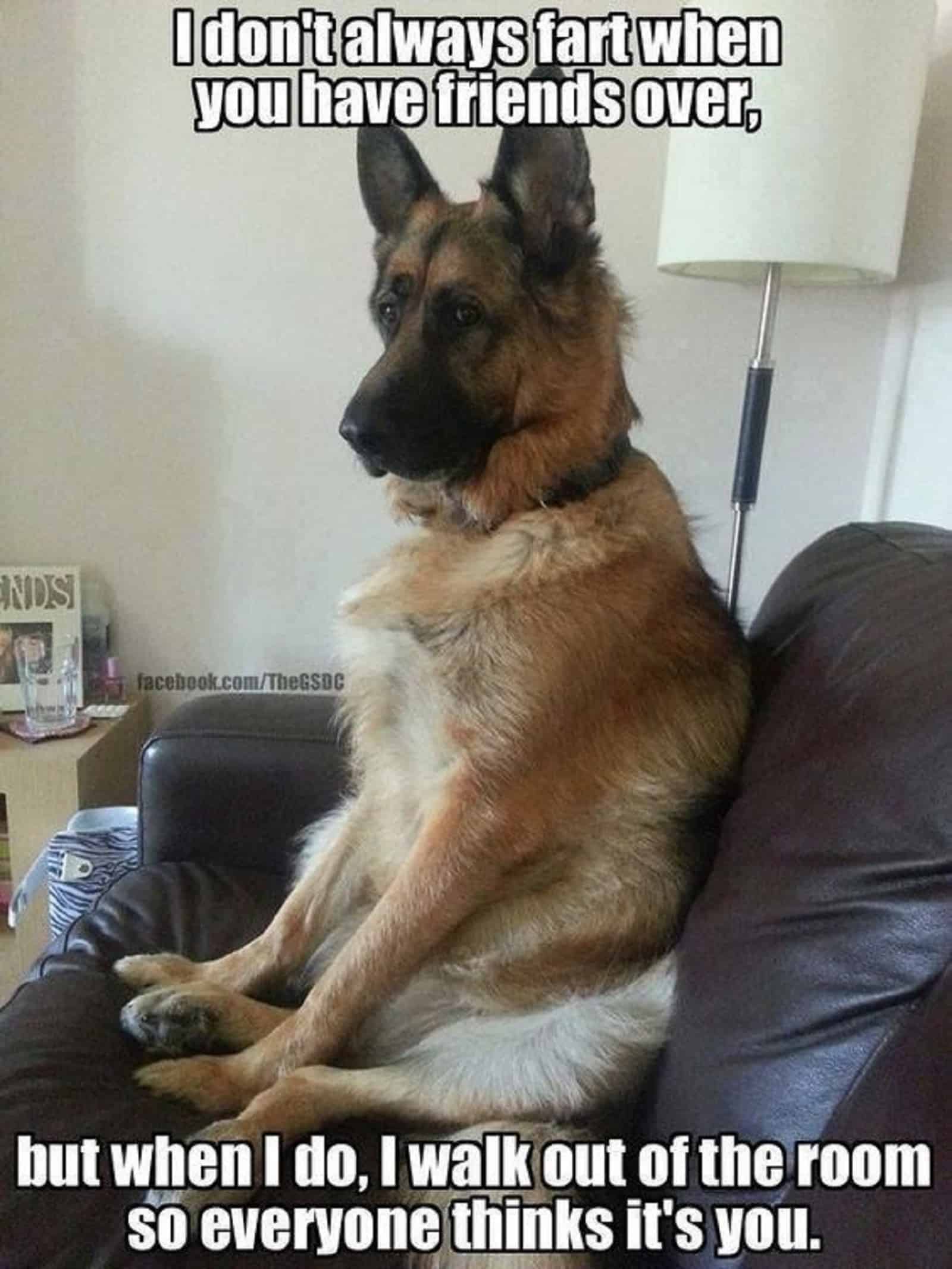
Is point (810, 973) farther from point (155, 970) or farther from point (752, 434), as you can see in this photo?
point (752, 434)

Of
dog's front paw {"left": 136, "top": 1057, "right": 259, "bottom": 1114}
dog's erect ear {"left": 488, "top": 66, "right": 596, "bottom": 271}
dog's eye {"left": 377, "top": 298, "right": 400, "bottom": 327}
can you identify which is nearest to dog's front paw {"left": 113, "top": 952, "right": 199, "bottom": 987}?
dog's front paw {"left": 136, "top": 1057, "right": 259, "bottom": 1114}

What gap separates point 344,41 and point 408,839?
4.85ft

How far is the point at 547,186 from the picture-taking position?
1.03m

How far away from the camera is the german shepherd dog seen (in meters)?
0.92

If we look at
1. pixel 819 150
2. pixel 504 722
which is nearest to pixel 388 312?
pixel 504 722

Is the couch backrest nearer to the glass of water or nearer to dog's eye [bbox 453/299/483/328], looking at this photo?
dog's eye [bbox 453/299/483/328]

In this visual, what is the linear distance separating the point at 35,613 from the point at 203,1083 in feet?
4.14

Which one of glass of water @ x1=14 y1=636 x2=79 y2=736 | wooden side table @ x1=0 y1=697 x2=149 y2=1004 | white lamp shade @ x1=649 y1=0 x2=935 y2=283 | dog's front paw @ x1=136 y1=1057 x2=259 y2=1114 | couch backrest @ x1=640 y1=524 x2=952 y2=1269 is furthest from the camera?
glass of water @ x1=14 y1=636 x2=79 y2=736

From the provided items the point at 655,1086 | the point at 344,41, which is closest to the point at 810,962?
the point at 655,1086

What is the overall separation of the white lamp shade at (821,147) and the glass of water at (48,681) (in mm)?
1346

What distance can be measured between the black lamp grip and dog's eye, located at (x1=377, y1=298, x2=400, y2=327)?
29.3 inches

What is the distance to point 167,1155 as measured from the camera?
82 centimetres

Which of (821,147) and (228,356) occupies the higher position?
(821,147)
